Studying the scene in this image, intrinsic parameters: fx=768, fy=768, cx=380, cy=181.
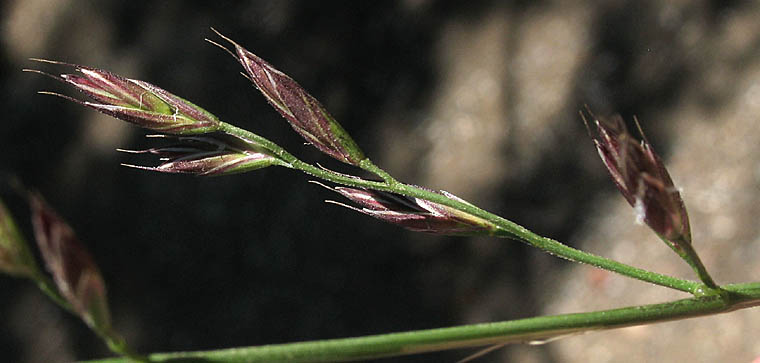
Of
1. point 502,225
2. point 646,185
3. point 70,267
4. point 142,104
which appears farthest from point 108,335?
point 646,185

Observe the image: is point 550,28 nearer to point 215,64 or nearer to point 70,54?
point 215,64

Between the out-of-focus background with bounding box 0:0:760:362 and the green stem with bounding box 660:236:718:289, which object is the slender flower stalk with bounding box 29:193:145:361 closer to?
the green stem with bounding box 660:236:718:289

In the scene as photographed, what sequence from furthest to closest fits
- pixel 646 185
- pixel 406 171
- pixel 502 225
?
pixel 406 171, pixel 502 225, pixel 646 185

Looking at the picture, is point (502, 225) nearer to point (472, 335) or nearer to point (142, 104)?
point (472, 335)

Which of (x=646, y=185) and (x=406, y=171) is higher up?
(x=406, y=171)

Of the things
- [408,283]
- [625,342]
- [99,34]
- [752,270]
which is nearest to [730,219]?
[752,270]

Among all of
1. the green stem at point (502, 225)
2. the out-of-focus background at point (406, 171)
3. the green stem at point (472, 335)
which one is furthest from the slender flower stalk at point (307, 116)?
the out-of-focus background at point (406, 171)


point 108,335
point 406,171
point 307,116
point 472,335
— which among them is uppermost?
point 406,171

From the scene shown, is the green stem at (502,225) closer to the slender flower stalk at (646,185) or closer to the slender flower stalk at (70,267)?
the slender flower stalk at (646,185)

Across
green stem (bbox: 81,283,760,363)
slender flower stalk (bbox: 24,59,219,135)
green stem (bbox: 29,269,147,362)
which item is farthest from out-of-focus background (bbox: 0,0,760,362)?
green stem (bbox: 29,269,147,362)
